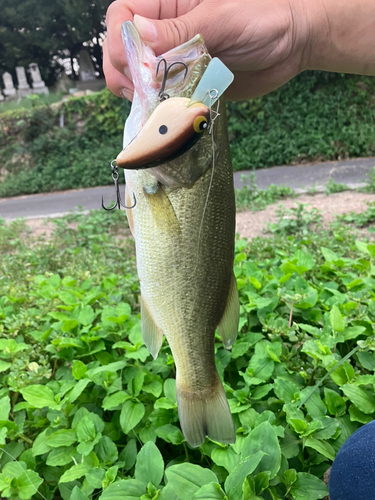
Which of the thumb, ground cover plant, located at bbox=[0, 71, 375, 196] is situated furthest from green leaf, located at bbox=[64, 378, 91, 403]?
ground cover plant, located at bbox=[0, 71, 375, 196]

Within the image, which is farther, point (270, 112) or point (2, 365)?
point (270, 112)

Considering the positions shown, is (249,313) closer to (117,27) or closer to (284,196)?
(117,27)

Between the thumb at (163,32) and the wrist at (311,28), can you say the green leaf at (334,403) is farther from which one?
the wrist at (311,28)

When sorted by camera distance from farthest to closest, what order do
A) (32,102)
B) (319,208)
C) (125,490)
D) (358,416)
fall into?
(32,102) → (319,208) → (358,416) → (125,490)

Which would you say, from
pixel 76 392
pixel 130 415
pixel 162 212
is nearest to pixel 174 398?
pixel 130 415

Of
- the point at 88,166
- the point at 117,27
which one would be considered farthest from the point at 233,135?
the point at 117,27

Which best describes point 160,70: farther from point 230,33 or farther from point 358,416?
point 358,416
